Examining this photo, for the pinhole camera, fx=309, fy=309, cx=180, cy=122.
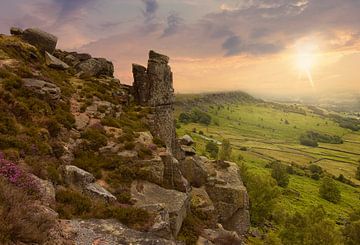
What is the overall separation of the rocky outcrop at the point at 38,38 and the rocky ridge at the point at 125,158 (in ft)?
0.50

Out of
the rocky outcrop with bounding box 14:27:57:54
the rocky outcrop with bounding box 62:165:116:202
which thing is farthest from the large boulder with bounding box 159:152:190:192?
the rocky outcrop with bounding box 14:27:57:54

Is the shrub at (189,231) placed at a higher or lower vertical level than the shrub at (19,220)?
lower

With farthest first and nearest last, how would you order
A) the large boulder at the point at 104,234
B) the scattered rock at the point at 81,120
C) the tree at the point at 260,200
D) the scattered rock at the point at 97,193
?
the tree at the point at 260,200
the scattered rock at the point at 81,120
the scattered rock at the point at 97,193
the large boulder at the point at 104,234

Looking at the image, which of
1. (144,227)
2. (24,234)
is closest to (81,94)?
(144,227)

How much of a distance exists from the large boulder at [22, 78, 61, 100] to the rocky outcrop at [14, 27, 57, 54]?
18.1 meters

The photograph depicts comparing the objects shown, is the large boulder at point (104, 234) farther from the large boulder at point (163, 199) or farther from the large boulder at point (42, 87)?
the large boulder at point (42, 87)

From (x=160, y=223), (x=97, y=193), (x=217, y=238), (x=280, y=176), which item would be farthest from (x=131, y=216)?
(x=280, y=176)

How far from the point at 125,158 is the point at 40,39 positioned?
3226cm

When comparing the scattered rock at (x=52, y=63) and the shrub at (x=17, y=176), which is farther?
the scattered rock at (x=52, y=63)

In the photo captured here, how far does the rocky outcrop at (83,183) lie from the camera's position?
21734 mm

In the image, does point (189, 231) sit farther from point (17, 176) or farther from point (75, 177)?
point (17, 176)

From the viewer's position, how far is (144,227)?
18.1m

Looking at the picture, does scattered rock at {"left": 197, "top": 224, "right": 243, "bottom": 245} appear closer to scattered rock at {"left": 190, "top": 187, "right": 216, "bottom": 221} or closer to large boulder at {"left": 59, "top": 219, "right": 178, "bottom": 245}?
scattered rock at {"left": 190, "top": 187, "right": 216, "bottom": 221}

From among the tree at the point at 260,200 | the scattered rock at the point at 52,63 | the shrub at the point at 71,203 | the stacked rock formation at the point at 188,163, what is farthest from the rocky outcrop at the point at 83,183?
the tree at the point at 260,200
